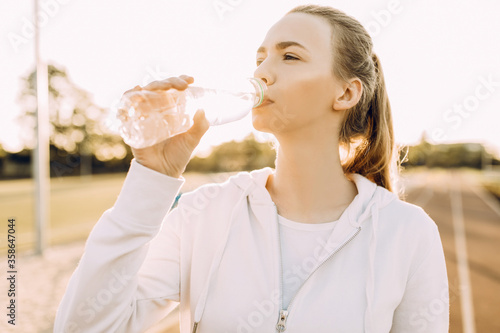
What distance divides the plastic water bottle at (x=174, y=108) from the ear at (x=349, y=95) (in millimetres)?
406

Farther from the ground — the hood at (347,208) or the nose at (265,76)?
the nose at (265,76)

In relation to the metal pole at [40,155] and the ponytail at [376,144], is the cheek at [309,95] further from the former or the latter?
the metal pole at [40,155]

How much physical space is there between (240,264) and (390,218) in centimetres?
70

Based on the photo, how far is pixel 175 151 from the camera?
1.56 m

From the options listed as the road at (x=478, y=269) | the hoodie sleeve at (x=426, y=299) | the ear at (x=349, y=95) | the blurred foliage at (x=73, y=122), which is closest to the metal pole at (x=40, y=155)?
the road at (x=478, y=269)

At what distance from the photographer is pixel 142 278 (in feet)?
5.68

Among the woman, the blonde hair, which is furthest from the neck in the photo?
the blonde hair

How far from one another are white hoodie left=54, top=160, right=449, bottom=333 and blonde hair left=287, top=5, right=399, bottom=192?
415 mm

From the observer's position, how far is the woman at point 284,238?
1494 mm

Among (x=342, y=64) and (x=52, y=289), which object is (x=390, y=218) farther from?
(x=52, y=289)

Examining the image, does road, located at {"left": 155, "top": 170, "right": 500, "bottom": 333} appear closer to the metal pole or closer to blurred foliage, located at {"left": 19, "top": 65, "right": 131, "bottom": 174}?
the metal pole

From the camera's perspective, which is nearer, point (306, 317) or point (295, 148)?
point (306, 317)

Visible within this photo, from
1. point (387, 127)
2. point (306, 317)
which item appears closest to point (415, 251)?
point (306, 317)

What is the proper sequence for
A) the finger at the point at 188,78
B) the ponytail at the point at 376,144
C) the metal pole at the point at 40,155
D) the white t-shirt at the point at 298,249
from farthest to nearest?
the metal pole at the point at 40,155
the ponytail at the point at 376,144
the white t-shirt at the point at 298,249
the finger at the point at 188,78
